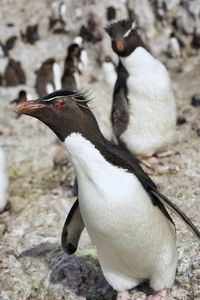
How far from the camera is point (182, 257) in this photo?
424 cm

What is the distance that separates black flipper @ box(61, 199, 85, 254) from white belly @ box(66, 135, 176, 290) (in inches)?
13.9

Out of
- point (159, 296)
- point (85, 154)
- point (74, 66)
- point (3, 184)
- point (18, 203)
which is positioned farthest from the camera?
point (74, 66)

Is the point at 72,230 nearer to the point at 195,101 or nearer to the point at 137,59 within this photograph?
the point at 137,59

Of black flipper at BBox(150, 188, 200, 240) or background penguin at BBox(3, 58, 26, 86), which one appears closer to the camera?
black flipper at BBox(150, 188, 200, 240)

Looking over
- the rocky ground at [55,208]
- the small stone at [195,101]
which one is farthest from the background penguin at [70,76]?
the small stone at [195,101]

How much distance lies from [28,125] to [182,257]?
5.44 metres

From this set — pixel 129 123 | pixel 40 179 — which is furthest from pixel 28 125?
pixel 129 123

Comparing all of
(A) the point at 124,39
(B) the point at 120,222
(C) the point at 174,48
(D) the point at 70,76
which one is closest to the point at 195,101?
(A) the point at 124,39

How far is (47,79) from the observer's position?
12320 mm

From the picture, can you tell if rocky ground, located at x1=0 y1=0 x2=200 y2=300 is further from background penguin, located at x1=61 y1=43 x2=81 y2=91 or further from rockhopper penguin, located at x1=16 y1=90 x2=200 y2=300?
background penguin, located at x1=61 y1=43 x2=81 y2=91

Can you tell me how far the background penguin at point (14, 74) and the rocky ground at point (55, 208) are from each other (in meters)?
0.85

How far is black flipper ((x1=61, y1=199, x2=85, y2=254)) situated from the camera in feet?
13.1

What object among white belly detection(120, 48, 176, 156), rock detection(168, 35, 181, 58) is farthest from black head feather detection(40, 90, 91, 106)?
rock detection(168, 35, 181, 58)

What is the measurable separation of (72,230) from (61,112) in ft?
3.44
